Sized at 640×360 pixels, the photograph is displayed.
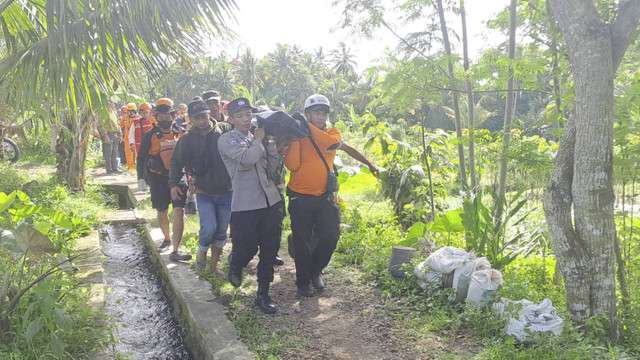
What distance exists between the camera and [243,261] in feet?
13.8

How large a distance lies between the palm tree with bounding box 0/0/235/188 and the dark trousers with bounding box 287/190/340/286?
1.60m

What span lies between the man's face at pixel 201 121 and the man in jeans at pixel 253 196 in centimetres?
74

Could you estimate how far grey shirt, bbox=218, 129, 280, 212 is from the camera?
155 inches

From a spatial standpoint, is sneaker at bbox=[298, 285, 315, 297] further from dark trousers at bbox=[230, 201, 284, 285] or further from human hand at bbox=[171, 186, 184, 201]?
human hand at bbox=[171, 186, 184, 201]

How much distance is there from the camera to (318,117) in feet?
14.0

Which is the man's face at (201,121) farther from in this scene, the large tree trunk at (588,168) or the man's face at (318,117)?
the large tree trunk at (588,168)

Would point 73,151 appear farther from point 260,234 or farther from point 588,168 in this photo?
point 588,168

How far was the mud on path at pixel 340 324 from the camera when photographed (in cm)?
342

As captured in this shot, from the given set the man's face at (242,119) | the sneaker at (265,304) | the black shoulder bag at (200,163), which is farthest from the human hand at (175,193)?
the sneaker at (265,304)

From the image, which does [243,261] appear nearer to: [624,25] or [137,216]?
[624,25]

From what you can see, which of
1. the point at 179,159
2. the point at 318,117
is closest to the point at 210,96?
the point at 179,159

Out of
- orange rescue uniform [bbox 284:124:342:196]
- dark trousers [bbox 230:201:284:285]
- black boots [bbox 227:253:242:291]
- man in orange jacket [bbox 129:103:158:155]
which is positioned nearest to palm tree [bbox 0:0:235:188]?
orange rescue uniform [bbox 284:124:342:196]

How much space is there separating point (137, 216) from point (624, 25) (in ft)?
22.8

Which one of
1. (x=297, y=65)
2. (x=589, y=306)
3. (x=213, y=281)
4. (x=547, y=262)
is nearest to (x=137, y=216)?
(x=213, y=281)
